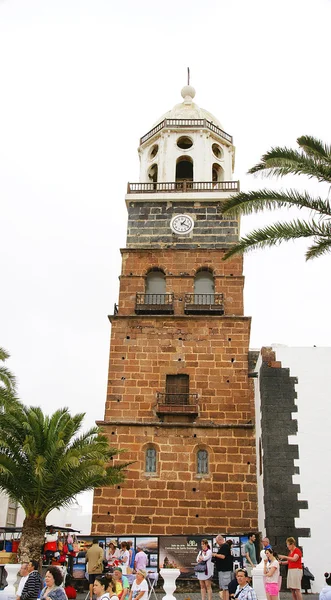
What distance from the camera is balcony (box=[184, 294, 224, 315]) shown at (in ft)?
78.5

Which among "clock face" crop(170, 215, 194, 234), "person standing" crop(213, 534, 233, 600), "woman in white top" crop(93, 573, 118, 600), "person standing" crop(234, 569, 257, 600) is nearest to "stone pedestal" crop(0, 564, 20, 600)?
"woman in white top" crop(93, 573, 118, 600)

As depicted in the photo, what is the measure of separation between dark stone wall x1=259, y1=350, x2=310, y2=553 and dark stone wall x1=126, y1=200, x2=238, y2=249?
7.06 m

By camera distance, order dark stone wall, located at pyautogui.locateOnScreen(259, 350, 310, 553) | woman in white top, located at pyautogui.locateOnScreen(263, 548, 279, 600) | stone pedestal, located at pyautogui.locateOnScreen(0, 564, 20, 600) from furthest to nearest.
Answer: dark stone wall, located at pyautogui.locateOnScreen(259, 350, 310, 553)
stone pedestal, located at pyautogui.locateOnScreen(0, 564, 20, 600)
woman in white top, located at pyautogui.locateOnScreen(263, 548, 279, 600)

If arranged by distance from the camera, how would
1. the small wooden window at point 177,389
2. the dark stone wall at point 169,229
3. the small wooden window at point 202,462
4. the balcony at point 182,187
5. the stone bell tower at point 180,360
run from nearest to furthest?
the stone bell tower at point 180,360
the small wooden window at point 202,462
the small wooden window at point 177,389
the dark stone wall at point 169,229
the balcony at point 182,187

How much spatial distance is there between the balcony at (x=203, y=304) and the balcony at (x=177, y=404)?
10.9 feet

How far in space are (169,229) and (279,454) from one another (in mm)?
10674

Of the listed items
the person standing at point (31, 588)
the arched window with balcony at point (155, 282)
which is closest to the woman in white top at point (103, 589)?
the person standing at point (31, 588)

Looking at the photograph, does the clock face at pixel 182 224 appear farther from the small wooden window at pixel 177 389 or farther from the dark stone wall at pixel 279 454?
the dark stone wall at pixel 279 454

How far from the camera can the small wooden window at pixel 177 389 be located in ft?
73.6

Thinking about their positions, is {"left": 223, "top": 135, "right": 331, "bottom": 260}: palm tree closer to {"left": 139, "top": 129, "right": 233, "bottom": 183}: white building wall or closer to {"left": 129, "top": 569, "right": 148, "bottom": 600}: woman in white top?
{"left": 129, "top": 569, "right": 148, "bottom": 600}: woman in white top

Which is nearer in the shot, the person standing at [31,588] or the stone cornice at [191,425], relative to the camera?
the person standing at [31,588]

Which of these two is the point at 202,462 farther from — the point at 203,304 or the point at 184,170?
the point at 184,170

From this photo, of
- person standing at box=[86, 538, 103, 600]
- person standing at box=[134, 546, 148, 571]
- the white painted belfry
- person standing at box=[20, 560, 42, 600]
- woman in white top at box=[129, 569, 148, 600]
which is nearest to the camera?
person standing at box=[20, 560, 42, 600]

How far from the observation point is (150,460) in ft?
71.1
